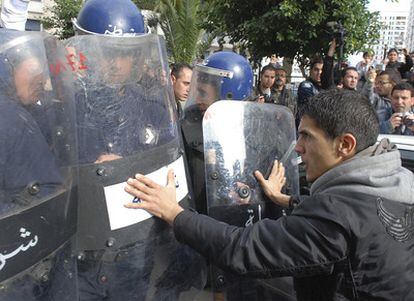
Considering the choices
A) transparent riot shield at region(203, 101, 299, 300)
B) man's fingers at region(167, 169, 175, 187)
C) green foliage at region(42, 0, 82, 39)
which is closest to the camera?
man's fingers at region(167, 169, 175, 187)

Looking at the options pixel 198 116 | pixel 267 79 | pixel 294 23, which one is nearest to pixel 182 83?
pixel 198 116

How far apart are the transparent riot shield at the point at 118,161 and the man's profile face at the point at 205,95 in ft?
3.13

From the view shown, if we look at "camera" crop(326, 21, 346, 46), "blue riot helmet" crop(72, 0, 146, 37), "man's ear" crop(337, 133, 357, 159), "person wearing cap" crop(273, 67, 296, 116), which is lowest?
"person wearing cap" crop(273, 67, 296, 116)

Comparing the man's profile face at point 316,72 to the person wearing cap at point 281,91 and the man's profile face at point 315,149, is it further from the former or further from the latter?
the man's profile face at point 315,149

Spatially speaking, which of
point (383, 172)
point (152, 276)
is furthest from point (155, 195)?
point (383, 172)

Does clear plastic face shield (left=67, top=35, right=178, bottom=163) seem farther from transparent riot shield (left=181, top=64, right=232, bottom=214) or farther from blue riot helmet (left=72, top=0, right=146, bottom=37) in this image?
blue riot helmet (left=72, top=0, right=146, bottom=37)

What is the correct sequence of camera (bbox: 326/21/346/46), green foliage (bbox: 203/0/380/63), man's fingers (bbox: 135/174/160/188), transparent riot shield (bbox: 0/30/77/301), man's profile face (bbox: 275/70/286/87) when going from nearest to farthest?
transparent riot shield (bbox: 0/30/77/301), man's fingers (bbox: 135/174/160/188), man's profile face (bbox: 275/70/286/87), camera (bbox: 326/21/346/46), green foliage (bbox: 203/0/380/63)

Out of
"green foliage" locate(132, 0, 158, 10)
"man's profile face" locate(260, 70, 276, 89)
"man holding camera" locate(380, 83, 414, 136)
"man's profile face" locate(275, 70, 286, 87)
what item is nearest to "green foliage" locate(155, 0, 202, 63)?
"green foliage" locate(132, 0, 158, 10)

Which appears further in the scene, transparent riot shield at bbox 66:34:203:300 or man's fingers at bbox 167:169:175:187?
man's fingers at bbox 167:169:175:187

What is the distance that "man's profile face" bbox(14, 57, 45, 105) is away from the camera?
1185 millimetres

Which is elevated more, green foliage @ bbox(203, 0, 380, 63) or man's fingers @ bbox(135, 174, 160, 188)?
man's fingers @ bbox(135, 174, 160, 188)

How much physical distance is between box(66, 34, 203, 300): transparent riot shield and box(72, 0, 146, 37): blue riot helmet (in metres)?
0.79

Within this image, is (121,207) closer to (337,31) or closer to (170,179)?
(170,179)

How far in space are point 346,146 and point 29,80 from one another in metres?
0.98
